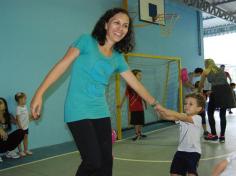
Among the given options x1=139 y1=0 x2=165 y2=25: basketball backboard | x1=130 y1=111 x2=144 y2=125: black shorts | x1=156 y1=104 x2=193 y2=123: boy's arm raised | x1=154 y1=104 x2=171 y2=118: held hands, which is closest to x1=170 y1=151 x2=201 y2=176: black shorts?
x1=156 y1=104 x2=193 y2=123: boy's arm raised

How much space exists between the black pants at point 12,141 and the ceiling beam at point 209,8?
7.51 meters

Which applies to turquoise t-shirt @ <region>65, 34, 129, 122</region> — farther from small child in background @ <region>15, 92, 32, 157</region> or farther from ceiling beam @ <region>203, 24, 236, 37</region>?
ceiling beam @ <region>203, 24, 236, 37</region>

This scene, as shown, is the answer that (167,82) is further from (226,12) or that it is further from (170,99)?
(226,12)

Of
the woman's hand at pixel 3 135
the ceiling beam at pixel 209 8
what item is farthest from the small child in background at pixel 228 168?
the ceiling beam at pixel 209 8

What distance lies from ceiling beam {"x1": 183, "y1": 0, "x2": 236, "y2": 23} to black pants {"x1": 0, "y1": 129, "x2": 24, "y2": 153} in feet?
24.6

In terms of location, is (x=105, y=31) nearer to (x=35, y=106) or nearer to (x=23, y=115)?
(x=35, y=106)

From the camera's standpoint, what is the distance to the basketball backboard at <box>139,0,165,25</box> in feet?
24.3

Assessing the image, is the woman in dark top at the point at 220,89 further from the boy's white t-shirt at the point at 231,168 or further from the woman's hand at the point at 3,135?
the boy's white t-shirt at the point at 231,168

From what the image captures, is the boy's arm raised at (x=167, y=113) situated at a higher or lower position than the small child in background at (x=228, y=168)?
higher

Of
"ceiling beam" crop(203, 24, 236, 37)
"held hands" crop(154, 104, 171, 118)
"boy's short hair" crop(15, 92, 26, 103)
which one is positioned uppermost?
"ceiling beam" crop(203, 24, 236, 37)

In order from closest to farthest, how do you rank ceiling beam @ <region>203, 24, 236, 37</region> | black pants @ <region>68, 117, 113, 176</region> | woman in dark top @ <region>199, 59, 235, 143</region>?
1. black pants @ <region>68, 117, 113, 176</region>
2. woman in dark top @ <region>199, 59, 235, 143</region>
3. ceiling beam @ <region>203, 24, 236, 37</region>

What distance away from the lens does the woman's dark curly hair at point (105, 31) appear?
2.19 meters

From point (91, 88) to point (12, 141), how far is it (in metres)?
3.51

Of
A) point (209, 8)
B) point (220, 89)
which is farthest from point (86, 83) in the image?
point (209, 8)
